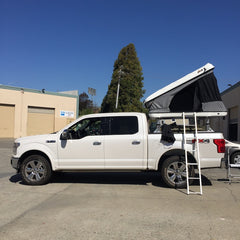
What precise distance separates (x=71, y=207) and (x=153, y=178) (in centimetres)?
354

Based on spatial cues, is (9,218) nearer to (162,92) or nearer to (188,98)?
(162,92)

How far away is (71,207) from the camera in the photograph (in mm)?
5070

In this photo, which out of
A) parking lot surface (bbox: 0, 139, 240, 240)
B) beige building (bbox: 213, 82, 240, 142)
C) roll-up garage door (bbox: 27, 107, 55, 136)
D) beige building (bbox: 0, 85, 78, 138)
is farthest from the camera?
roll-up garage door (bbox: 27, 107, 55, 136)

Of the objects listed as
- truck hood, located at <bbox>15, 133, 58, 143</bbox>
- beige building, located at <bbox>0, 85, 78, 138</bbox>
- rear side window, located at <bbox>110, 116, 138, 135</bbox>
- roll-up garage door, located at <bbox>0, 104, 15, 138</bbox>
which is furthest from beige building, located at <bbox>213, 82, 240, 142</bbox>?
roll-up garage door, located at <bbox>0, 104, 15, 138</bbox>

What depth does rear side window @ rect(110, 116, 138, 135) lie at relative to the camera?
683 cm

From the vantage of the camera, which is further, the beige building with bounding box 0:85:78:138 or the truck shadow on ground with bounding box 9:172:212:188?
the beige building with bounding box 0:85:78:138

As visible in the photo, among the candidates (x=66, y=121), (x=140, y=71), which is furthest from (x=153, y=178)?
(x=140, y=71)

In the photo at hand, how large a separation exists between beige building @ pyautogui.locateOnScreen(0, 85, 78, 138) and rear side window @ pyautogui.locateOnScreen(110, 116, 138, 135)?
79.0 feet

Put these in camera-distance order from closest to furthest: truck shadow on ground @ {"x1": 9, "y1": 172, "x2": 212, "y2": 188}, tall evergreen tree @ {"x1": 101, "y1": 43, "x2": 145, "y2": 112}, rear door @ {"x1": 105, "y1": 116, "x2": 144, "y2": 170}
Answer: rear door @ {"x1": 105, "y1": 116, "x2": 144, "y2": 170}, truck shadow on ground @ {"x1": 9, "y1": 172, "x2": 212, "y2": 188}, tall evergreen tree @ {"x1": 101, "y1": 43, "x2": 145, "y2": 112}

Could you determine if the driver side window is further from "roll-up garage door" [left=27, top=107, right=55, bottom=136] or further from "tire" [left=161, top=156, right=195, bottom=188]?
"roll-up garage door" [left=27, top=107, right=55, bottom=136]

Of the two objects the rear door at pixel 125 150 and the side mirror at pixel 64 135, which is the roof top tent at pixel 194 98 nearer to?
the rear door at pixel 125 150

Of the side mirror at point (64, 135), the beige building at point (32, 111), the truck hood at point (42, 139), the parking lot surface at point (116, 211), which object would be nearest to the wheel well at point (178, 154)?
the parking lot surface at point (116, 211)

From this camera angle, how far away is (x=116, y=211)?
4.83m

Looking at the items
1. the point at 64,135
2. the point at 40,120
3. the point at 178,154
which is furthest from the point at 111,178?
the point at 40,120
